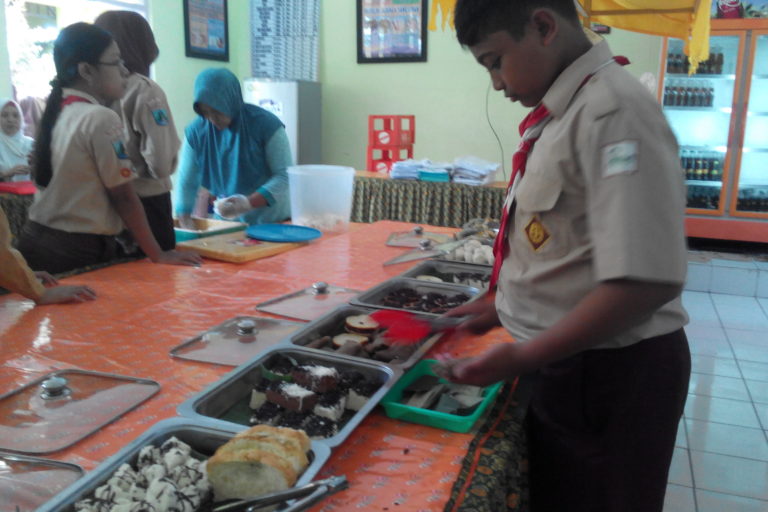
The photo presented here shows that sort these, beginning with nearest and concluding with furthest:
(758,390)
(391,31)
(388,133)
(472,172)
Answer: (758,390), (472,172), (388,133), (391,31)

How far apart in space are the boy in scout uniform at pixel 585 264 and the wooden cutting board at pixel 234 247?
4.05 ft

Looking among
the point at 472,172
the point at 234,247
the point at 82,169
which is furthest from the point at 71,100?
the point at 472,172

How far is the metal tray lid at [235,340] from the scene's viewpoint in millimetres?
1252

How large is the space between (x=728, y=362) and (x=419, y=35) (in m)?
3.98

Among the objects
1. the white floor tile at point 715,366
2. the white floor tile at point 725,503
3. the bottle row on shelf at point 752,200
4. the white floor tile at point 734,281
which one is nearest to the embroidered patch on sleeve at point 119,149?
the white floor tile at point 725,503

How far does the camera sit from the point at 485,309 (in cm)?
128

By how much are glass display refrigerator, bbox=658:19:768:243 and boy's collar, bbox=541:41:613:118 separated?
474 cm

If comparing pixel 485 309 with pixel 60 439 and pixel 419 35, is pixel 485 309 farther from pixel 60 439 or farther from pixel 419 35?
pixel 419 35

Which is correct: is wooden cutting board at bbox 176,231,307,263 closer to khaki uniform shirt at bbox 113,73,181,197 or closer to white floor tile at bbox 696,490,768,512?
khaki uniform shirt at bbox 113,73,181,197

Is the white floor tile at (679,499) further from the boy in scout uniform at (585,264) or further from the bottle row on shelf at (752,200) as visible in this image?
the bottle row on shelf at (752,200)

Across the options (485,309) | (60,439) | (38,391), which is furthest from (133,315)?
(485,309)

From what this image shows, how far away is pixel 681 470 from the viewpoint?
7.65ft

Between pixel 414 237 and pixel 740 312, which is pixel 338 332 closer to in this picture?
pixel 414 237

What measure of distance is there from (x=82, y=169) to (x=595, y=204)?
1.57m
